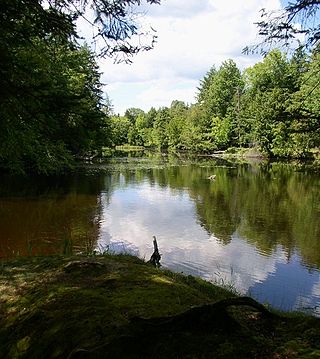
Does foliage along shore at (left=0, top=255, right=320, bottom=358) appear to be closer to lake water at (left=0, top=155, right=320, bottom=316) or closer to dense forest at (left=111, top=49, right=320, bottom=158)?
lake water at (left=0, top=155, right=320, bottom=316)

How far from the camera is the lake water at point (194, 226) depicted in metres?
12.0

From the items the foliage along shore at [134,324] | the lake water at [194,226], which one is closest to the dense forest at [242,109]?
the lake water at [194,226]

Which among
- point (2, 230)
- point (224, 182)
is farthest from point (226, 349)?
point (224, 182)

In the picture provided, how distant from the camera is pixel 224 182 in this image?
33375 mm

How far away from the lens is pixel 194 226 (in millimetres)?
18406

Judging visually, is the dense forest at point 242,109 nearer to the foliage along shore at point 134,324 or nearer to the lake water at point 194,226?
the lake water at point 194,226

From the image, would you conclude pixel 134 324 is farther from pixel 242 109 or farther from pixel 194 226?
pixel 242 109

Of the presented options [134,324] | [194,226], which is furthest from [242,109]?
[134,324]

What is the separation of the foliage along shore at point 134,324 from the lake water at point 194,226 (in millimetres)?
5301

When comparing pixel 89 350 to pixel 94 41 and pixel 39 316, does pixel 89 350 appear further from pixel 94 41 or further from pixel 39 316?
pixel 94 41

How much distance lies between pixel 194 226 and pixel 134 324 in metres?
15.3

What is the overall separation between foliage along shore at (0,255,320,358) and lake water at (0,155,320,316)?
5.30 metres

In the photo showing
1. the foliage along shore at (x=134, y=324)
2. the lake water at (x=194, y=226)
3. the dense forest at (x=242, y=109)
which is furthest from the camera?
the dense forest at (x=242, y=109)

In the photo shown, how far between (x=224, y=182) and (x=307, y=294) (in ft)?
75.7
